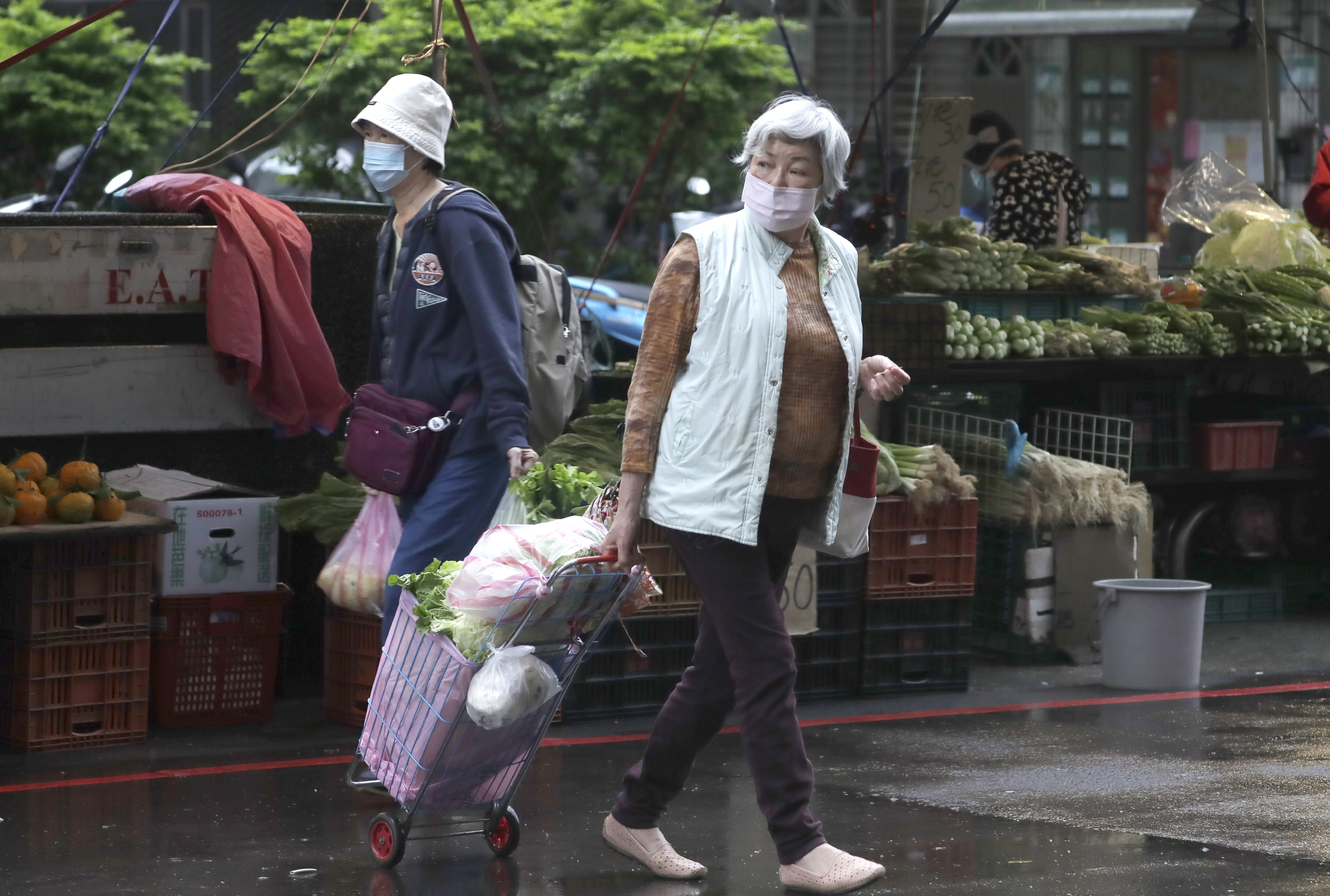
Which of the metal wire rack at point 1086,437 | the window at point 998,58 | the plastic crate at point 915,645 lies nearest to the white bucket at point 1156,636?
the plastic crate at point 915,645

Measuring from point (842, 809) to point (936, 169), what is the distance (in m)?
5.23

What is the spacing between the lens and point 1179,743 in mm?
6816

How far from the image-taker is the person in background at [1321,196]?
11140mm

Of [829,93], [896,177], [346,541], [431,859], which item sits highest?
[829,93]

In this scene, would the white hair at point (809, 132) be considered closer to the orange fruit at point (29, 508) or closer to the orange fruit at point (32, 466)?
the orange fruit at point (29, 508)

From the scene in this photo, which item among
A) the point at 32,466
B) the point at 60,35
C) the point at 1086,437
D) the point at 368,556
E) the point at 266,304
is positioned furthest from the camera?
the point at 1086,437

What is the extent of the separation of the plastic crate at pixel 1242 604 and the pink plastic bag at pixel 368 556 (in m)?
4.95

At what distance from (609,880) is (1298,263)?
754cm

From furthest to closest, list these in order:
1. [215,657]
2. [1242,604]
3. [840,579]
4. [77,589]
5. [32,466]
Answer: [1242,604], [840,579], [215,657], [32,466], [77,589]

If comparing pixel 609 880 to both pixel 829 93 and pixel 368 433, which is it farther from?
pixel 829 93

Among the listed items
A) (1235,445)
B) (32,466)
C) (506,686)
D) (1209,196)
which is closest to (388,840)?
(506,686)

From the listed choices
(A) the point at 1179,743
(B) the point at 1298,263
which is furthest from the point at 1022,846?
(B) the point at 1298,263

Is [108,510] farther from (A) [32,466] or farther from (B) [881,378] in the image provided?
(B) [881,378]

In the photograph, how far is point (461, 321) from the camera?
5.62 m
